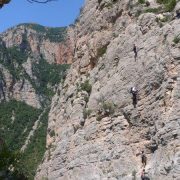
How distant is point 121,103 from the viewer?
31.5m

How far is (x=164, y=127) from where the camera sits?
2542 cm

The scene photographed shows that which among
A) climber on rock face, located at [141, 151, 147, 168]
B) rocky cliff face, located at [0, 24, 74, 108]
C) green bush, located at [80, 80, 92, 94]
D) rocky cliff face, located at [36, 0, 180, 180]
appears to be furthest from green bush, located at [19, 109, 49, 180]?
climber on rock face, located at [141, 151, 147, 168]

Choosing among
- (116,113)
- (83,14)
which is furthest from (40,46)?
(116,113)

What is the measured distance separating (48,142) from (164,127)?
17583 millimetres

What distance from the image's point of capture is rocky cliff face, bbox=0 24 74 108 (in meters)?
159

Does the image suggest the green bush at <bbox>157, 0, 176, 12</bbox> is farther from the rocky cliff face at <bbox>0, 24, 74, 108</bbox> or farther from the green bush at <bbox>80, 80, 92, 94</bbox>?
the rocky cliff face at <bbox>0, 24, 74, 108</bbox>

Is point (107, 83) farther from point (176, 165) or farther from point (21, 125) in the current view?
point (21, 125)

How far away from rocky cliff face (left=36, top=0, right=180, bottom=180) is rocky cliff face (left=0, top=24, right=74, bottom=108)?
96949 millimetres

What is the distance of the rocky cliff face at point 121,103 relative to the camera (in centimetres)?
2661

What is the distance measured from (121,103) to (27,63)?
14414 centimetres

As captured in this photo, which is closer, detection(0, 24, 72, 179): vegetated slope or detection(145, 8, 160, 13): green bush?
detection(145, 8, 160, 13): green bush

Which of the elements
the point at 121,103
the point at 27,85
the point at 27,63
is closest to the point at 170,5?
the point at 121,103

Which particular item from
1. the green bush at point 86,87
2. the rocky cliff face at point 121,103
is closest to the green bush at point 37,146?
the rocky cliff face at point 121,103

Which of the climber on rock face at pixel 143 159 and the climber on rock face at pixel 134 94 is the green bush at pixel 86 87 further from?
the climber on rock face at pixel 143 159
